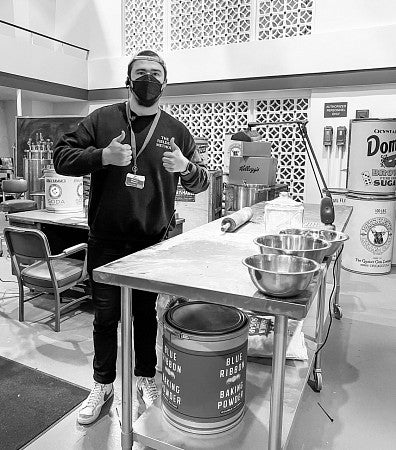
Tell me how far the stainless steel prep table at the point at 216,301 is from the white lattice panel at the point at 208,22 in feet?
16.6

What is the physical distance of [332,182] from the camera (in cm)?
580

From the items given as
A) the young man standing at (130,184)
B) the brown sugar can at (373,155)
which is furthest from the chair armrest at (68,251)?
the brown sugar can at (373,155)

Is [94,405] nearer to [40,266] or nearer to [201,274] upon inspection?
[201,274]

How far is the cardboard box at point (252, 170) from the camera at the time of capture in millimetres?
4918

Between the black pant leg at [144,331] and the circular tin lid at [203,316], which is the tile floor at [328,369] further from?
the circular tin lid at [203,316]

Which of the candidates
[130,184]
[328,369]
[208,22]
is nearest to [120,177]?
[130,184]

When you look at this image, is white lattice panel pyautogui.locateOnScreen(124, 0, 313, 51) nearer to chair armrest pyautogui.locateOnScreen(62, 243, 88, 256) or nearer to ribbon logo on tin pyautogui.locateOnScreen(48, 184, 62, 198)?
ribbon logo on tin pyautogui.locateOnScreen(48, 184, 62, 198)

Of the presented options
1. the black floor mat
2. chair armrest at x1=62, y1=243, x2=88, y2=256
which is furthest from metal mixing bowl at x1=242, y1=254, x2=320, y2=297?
chair armrest at x1=62, y1=243, x2=88, y2=256

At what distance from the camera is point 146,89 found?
201cm

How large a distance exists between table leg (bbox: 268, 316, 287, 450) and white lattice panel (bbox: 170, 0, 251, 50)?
5784mm

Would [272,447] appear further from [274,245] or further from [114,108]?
[114,108]

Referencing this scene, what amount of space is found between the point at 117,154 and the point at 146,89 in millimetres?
380

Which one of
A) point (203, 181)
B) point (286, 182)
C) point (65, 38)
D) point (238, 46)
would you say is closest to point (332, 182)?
point (286, 182)

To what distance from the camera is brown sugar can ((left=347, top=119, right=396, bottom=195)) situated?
4852mm
